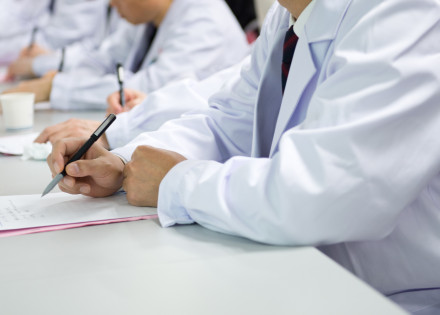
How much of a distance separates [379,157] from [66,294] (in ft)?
1.29

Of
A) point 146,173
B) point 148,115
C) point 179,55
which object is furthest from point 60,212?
point 179,55

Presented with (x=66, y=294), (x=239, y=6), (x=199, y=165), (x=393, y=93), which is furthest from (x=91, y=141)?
(x=239, y=6)

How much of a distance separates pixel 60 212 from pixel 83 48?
1955 mm

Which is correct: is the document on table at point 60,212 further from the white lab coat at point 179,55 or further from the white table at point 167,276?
the white lab coat at point 179,55

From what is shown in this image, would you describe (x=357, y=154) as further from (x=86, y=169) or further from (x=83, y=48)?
(x=83, y=48)

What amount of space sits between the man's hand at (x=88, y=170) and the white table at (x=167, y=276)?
14 cm

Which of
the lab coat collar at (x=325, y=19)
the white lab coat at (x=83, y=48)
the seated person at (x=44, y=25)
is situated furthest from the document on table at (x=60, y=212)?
the seated person at (x=44, y=25)

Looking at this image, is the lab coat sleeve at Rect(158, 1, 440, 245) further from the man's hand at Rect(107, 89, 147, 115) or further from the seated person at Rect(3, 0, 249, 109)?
the seated person at Rect(3, 0, 249, 109)

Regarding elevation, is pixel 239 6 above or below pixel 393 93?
below

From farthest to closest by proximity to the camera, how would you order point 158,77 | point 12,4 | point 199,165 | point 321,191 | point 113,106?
point 12,4, point 158,77, point 113,106, point 199,165, point 321,191

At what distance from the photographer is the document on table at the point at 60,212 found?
2.63 feet

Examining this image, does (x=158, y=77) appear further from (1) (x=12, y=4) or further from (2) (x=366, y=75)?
(1) (x=12, y=4)

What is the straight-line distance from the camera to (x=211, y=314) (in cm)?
54

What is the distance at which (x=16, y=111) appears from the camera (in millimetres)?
1592
